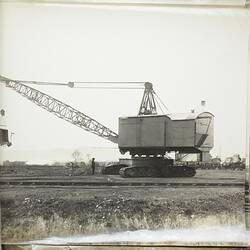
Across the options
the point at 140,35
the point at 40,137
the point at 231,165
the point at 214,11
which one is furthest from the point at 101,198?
the point at 214,11

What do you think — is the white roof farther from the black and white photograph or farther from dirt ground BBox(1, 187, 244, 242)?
dirt ground BBox(1, 187, 244, 242)

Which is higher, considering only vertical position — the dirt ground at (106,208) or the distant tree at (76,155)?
the distant tree at (76,155)

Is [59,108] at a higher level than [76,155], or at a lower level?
higher

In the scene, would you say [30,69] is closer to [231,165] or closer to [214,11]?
[214,11]

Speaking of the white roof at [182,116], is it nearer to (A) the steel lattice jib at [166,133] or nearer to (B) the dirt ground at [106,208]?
(A) the steel lattice jib at [166,133]

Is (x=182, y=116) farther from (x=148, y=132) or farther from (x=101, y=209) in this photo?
(x=101, y=209)

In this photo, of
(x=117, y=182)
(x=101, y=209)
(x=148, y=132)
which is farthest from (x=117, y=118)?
(x=101, y=209)

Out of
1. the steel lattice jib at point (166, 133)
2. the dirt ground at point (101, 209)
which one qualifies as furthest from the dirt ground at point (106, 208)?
the steel lattice jib at point (166, 133)
